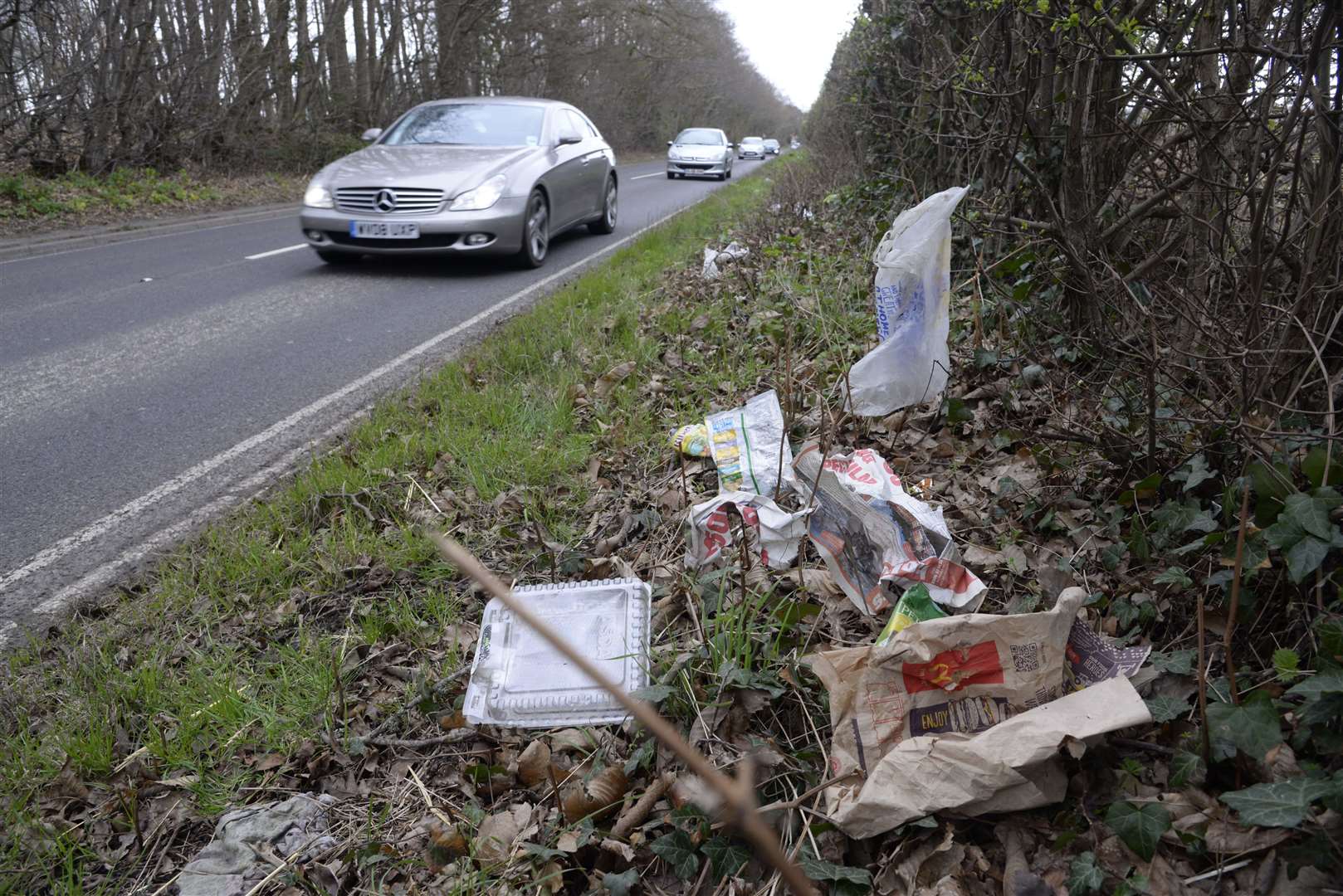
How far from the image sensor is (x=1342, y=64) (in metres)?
2.13

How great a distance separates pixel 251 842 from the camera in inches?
78.0

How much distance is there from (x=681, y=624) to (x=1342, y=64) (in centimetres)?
219

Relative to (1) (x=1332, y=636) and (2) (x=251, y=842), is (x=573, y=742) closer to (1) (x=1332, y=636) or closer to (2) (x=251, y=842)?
(2) (x=251, y=842)

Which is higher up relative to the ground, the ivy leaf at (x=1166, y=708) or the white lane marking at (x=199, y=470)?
the ivy leaf at (x=1166, y=708)

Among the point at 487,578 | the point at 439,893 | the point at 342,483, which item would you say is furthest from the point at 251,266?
the point at 487,578

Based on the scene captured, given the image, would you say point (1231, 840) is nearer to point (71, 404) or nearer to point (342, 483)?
point (342, 483)

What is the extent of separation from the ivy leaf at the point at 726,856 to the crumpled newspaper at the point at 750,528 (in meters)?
1.03

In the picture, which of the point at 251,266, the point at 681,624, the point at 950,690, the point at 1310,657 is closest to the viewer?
the point at 1310,657

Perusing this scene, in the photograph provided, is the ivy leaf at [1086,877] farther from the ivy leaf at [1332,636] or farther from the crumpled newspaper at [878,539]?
the crumpled newspaper at [878,539]

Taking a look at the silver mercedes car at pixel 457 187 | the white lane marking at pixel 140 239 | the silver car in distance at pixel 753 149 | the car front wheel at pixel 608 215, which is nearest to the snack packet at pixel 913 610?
the silver mercedes car at pixel 457 187

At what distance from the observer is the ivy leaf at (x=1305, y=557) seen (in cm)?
170

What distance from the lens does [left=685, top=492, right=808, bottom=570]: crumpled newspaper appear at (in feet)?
9.00

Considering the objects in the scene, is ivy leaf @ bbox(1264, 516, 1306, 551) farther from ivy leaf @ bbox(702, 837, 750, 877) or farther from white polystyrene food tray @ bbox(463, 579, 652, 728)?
white polystyrene food tray @ bbox(463, 579, 652, 728)

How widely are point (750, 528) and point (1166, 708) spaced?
1.27m
